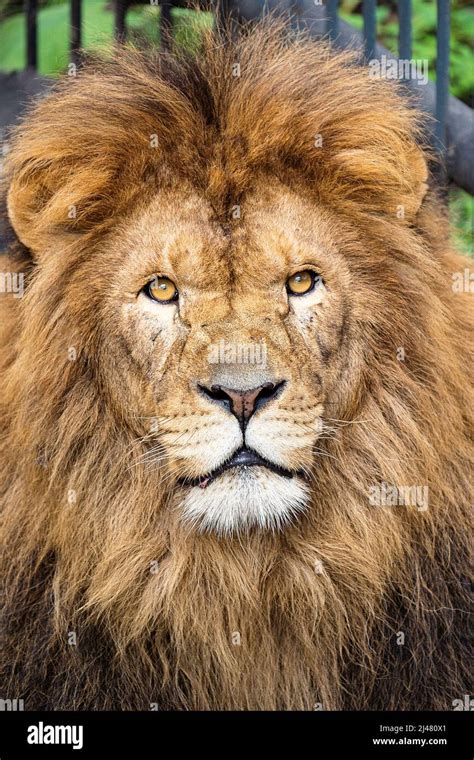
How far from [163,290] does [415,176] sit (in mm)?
799

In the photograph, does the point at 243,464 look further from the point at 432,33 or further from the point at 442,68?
the point at 432,33

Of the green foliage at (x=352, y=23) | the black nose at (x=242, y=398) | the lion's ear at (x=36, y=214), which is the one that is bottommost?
the black nose at (x=242, y=398)

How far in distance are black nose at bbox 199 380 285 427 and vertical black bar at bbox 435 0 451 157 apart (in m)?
2.01

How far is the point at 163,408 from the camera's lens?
9.68ft

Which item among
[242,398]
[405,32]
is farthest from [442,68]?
[242,398]

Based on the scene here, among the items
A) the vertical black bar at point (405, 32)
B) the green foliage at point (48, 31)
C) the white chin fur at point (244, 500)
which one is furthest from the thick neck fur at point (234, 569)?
the green foliage at point (48, 31)

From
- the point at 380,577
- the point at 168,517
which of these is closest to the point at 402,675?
the point at 380,577

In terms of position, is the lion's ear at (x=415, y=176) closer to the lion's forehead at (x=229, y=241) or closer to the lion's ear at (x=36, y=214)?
the lion's forehead at (x=229, y=241)

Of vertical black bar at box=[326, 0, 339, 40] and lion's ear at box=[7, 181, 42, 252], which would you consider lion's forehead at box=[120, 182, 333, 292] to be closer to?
lion's ear at box=[7, 181, 42, 252]

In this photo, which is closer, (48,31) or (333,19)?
(333,19)

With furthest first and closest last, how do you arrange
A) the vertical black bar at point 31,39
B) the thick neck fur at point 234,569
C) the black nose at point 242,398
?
1. the vertical black bar at point 31,39
2. the thick neck fur at point 234,569
3. the black nose at point 242,398

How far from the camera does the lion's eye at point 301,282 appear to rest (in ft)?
9.86

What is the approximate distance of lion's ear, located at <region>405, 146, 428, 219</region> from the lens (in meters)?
3.23

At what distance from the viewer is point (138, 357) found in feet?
9.92
